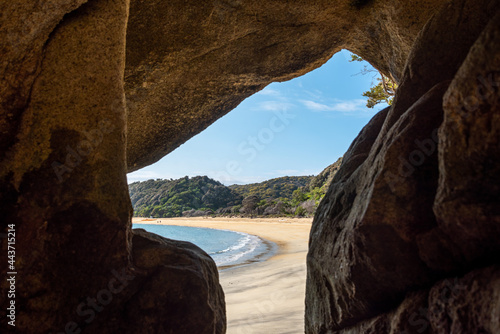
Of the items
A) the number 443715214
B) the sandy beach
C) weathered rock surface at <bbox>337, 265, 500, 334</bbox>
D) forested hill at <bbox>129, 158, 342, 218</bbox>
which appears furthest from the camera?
forested hill at <bbox>129, 158, 342, 218</bbox>

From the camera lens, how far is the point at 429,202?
2305mm

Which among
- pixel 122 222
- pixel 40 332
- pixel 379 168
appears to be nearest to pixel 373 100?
pixel 379 168

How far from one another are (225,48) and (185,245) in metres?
3.78

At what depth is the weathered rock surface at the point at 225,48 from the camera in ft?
16.8

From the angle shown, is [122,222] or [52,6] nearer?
[52,6]

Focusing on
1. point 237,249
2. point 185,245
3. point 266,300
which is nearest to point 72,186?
point 185,245

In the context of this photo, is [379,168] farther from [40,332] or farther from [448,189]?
[40,332]

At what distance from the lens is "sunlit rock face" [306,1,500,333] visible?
5.65 ft

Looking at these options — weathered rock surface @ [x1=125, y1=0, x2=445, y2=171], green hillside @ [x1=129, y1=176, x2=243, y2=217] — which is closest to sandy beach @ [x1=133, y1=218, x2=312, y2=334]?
weathered rock surface @ [x1=125, y1=0, x2=445, y2=171]

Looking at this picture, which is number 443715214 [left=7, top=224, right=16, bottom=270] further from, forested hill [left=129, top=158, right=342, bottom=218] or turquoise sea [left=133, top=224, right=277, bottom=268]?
forested hill [left=129, top=158, right=342, bottom=218]

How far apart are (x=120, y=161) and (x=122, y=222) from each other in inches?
26.9

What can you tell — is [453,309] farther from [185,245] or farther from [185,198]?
[185,198]

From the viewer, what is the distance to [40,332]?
2715mm

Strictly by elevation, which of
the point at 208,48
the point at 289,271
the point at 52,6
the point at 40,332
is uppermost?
the point at 208,48
